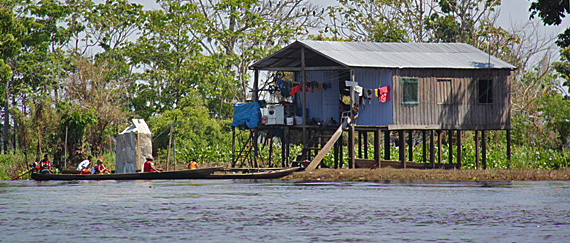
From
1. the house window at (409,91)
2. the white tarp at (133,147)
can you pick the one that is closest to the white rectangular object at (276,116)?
the house window at (409,91)

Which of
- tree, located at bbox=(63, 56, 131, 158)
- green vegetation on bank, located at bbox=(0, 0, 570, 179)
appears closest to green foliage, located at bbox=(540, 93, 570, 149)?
green vegetation on bank, located at bbox=(0, 0, 570, 179)

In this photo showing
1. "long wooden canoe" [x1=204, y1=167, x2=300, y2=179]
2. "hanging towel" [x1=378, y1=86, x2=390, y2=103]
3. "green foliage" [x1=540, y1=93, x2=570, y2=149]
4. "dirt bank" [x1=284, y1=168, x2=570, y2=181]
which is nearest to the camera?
"dirt bank" [x1=284, y1=168, x2=570, y2=181]

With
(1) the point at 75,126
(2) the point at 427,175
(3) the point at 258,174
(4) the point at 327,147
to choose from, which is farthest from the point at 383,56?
(1) the point at 75,126

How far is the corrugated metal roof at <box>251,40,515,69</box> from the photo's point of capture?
33.3 meters

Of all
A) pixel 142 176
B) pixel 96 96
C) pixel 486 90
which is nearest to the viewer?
pixel 142 176

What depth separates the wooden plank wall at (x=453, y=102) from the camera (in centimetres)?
3344

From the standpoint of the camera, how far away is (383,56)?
34.6m

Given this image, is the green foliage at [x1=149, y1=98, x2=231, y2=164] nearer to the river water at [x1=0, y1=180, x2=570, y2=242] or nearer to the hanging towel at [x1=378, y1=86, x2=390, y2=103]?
the hanging towel at [x1=378, y1=86, x2=390, y2=103]

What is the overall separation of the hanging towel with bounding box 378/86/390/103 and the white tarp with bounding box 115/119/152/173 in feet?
30.1

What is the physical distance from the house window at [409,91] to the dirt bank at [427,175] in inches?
121

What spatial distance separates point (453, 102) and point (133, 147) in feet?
42.6

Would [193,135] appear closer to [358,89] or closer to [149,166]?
[149,166]

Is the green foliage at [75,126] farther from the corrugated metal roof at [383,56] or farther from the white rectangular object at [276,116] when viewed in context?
the white rectangular object at [276,116]

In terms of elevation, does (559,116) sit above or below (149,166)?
above
